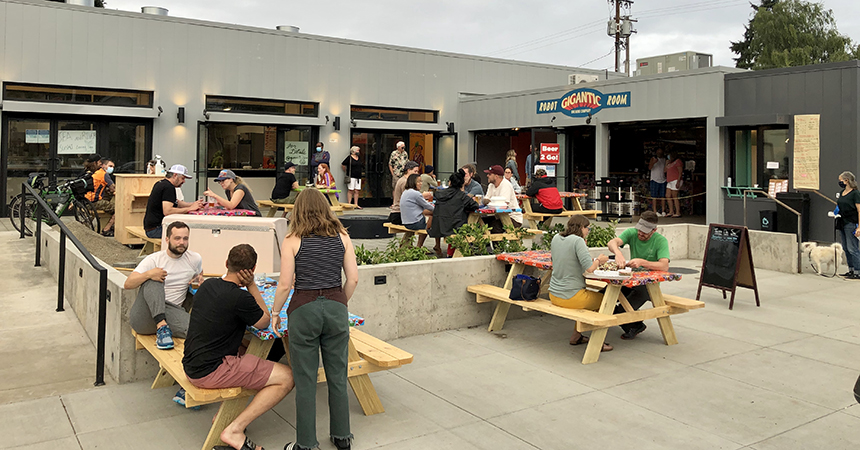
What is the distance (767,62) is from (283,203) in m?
37.6

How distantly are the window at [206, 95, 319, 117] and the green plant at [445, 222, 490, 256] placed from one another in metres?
11.9

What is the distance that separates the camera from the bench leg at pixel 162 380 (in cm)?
532

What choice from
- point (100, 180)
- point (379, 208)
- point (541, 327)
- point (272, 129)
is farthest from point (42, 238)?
point (379, 208)

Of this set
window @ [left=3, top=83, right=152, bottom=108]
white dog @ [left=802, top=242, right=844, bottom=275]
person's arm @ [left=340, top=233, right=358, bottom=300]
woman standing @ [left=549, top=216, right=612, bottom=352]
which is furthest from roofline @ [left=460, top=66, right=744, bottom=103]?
person's arm @ [left=340, top=233, right=358, bottom=300]

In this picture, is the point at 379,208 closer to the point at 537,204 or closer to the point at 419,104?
the point at 419,104

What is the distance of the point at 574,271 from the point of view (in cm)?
663

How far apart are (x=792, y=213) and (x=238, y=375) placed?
39.7ft

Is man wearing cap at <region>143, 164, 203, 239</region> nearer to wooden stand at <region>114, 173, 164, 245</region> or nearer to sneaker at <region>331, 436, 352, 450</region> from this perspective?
wooden stand at <region>114, 173, 164, 245</region>

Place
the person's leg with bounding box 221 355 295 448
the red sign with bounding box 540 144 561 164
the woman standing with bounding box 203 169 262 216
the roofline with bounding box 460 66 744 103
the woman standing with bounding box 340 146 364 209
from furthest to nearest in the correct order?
the woman standing with bounding box 340 146 364 209, the red sign with bounding box 540 144 561 164, the roofline with bounding box 460 66 744 103, the woman standing with bounding box 203 169 262 216, the person's leg with bounding box 221 355 295 448

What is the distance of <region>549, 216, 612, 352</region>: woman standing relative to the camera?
659cm

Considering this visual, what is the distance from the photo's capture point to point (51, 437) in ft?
14.5

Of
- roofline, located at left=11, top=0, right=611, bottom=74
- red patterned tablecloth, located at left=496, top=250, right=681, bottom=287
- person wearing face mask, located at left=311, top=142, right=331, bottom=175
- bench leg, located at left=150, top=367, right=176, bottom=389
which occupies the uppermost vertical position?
roofline, located at left=11, top=0, right=611, bottom=74

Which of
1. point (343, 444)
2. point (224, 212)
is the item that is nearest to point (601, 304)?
point (343, 444)

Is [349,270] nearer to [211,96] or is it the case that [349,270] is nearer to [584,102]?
[584,102]
